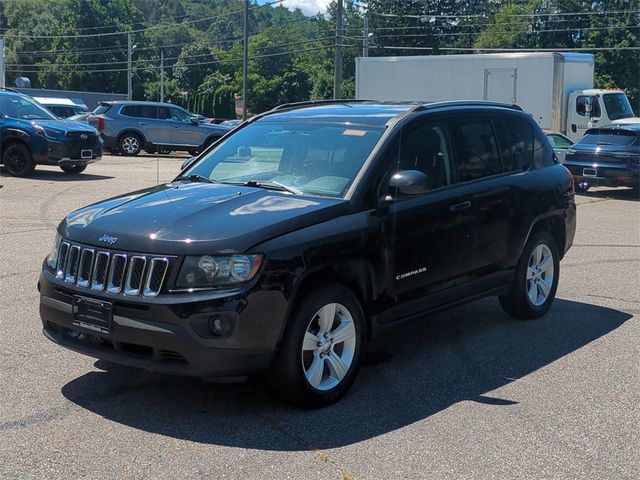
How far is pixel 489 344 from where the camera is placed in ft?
21.7

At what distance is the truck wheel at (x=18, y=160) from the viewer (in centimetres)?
1728

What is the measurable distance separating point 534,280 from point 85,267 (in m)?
4.09

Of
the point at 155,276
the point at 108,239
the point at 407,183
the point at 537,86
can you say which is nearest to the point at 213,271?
the point at 155,276

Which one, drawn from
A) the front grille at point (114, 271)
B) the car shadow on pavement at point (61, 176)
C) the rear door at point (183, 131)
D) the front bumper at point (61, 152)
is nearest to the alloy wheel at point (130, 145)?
the rear door at point (183, 131)

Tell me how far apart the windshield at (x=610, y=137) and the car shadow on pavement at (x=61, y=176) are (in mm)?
10894

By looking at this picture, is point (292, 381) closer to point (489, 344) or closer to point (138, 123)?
point (489, 344)

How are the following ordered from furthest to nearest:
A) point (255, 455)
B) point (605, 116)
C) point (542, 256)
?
point (605, 116) → point (542, 256) → point (255, 455)

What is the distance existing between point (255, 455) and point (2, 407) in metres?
1.68

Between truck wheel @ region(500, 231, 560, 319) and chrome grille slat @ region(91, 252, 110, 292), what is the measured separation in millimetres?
3671

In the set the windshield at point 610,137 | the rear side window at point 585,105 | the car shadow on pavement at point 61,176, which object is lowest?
the car shadow on pavement at point 61,176

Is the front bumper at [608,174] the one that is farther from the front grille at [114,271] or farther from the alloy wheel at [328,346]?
the front grille at [114,271]

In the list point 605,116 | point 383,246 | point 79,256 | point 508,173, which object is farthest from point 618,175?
point 79,256

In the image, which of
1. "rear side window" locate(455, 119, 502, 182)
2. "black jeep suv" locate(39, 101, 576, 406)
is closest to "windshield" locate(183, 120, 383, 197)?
"black jeep suv" locate(39, 101, 576, 406)

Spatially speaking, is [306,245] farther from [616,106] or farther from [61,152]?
[616,106]
